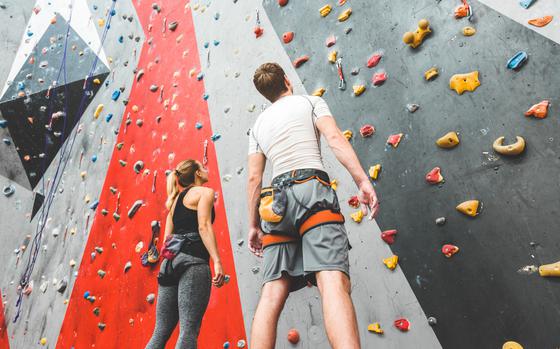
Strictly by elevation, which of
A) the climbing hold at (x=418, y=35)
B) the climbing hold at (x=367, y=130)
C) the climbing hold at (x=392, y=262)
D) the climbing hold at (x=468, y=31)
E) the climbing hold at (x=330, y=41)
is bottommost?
the climbing hold at (x=392, y=262)

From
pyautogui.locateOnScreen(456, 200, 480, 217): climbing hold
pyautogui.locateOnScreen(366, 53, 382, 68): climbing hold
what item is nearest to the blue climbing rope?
pyautogui.locateOnScreen(366, 53, 382, 68): climbing hold

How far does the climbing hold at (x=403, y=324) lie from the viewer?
1.66m

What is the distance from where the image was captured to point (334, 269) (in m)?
1.21

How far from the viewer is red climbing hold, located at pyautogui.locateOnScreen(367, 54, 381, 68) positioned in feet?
6.70

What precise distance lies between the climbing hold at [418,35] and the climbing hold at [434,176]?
1.94ft

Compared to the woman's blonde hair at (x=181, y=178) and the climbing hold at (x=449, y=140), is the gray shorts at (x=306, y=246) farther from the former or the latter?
the woman's blonde hair at (x=181, y=178)

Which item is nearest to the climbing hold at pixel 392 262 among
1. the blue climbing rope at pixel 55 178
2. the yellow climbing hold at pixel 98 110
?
the yellow climbing hold at pixel 98 110

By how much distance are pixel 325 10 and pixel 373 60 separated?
1.72 feet

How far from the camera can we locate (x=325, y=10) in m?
2.37

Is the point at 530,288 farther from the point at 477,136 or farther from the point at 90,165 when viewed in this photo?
the point at 90,165

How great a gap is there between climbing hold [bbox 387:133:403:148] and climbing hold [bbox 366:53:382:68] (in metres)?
0.40

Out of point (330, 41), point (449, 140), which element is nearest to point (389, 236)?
point (449, 140)

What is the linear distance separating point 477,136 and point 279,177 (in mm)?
826

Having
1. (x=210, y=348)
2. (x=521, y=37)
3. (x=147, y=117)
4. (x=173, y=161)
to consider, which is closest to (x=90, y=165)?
(x=147, y=117)
